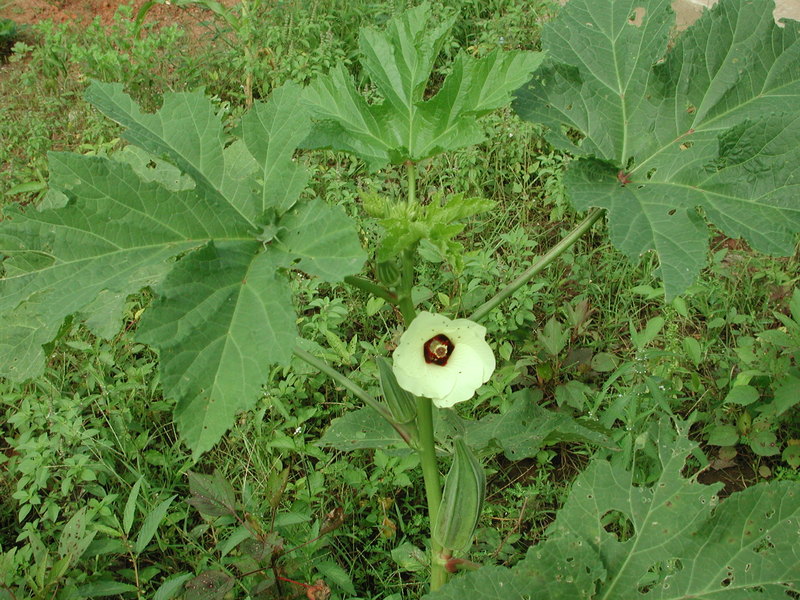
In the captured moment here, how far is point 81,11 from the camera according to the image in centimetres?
502

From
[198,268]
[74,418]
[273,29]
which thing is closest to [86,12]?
[273,29]

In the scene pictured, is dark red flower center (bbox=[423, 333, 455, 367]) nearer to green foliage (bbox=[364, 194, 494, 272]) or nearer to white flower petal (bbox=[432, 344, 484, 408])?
white flower petal (bbox=[432, 344, 484, 408])

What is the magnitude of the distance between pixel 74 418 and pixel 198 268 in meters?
1.68

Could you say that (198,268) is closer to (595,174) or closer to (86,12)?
(595,174)

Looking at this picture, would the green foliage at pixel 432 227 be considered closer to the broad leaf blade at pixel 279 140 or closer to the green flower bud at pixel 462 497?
the broad leaf blade at pixel 279 140

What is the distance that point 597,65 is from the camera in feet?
5.59

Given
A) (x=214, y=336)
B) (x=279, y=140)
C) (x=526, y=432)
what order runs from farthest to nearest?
(x=526, y=432) < (x=279, y=140) < (x=214, y=336)

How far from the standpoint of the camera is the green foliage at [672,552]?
1.51m

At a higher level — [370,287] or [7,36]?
[370,287]

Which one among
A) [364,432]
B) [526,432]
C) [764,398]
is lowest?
[764,398]

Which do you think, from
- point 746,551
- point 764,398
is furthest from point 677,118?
point 764,398

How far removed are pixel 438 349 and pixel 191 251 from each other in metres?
0.54

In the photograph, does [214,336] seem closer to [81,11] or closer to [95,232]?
[95,232]

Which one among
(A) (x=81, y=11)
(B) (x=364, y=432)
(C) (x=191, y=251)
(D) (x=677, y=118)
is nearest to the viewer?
(C) (x=191, y=251)
